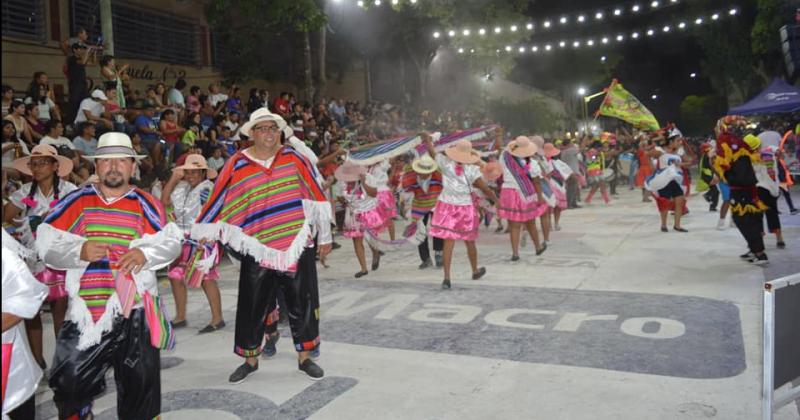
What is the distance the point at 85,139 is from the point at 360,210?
463cm

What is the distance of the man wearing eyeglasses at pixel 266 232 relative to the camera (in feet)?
15.8

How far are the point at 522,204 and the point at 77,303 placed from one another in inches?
274

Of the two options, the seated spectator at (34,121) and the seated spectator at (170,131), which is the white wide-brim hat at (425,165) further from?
the seated spectator at (34,121)

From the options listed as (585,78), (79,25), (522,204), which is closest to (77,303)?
(522,204)

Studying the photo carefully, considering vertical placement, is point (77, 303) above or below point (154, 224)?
below

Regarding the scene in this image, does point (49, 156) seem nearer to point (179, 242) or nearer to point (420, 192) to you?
point (179, 242)

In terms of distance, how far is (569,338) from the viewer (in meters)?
5.52

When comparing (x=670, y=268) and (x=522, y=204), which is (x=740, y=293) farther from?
(x=522, y=204)

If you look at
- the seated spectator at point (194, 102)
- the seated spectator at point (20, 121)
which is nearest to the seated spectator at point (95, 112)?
the seated spectator at point (20, 121)

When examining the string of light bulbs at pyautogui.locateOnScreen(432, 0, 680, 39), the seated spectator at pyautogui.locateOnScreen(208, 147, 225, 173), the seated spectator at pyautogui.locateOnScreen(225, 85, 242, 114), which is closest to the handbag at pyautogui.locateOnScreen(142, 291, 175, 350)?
the seated spectator at pyautogui.locateOnScreen(208, 147, 225, 173)

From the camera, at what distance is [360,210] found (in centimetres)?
891

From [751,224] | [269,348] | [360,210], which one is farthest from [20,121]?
[751,224]

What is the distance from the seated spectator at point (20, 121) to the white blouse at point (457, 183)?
20.1 feet

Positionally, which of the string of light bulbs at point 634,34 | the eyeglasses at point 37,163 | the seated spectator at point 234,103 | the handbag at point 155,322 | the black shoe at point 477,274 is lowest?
the black shoe at point 477,274
